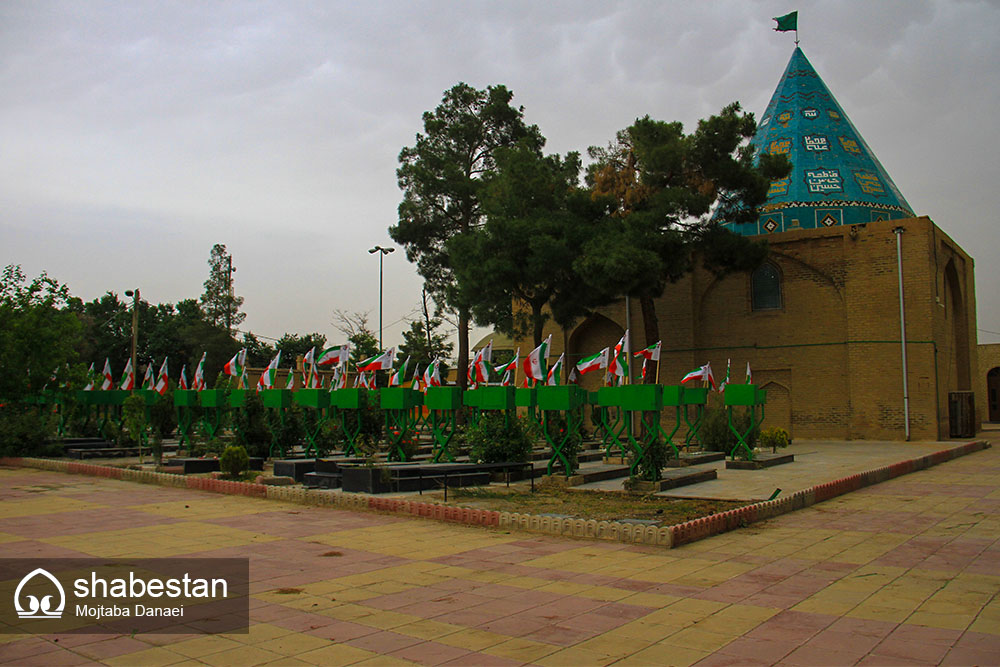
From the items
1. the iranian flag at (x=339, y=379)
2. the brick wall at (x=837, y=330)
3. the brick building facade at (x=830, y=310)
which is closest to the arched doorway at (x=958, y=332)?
the brick building facade at (x=830, y=310)

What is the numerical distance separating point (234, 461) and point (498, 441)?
518 cm

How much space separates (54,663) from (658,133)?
25.8 m

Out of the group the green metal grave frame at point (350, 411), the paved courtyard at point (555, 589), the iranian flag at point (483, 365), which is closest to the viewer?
the paved courtyard at point (555, 589)

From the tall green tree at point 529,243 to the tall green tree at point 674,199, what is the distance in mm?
1074

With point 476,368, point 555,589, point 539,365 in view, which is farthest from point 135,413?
point 555,589

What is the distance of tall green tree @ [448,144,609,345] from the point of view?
28031 mm

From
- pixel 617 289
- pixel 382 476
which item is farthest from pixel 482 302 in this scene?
pixel 382 476

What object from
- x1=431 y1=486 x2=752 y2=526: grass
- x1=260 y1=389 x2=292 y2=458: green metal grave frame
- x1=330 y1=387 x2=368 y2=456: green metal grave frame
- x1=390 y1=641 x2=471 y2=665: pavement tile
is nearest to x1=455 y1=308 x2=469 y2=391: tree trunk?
x1=260 y1=389 x2=292 y2=458: green metal grave frame

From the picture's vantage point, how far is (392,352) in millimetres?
18281

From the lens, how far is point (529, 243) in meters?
27.8

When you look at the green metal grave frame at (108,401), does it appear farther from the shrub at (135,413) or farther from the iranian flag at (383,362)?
the iranian flag at (383,362)

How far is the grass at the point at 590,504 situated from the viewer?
1078 cm

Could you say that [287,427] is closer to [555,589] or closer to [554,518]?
[554,518]

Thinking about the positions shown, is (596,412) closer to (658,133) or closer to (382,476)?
(658,133)
